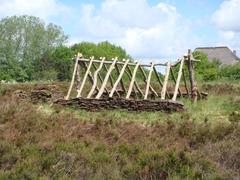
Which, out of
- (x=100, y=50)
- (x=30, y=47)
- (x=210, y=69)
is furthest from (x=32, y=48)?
(x=210, y=69)

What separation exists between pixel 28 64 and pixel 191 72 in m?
50.4

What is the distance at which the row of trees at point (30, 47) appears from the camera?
206 feet

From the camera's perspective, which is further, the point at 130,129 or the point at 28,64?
the point at 28,64

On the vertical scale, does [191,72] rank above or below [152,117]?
above

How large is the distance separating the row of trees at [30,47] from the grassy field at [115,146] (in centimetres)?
4664

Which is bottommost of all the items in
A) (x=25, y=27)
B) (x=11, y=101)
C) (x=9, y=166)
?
(x=9, y=166)

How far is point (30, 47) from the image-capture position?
229 ft

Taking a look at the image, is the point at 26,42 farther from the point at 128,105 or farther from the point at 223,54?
the point at 128,105

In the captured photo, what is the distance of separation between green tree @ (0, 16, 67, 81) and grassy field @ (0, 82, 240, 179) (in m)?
52.1

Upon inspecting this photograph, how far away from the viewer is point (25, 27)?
229 feet

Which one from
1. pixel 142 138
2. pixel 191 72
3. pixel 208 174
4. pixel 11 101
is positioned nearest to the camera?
pixel 208 174

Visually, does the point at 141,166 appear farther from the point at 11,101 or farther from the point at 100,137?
the point at 11,101

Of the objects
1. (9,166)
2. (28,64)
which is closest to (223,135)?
(9,166)

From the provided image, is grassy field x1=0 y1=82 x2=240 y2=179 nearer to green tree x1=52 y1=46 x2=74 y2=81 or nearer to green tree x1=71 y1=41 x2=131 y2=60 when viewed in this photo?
green tree x1=52 y1=46 x2=74 y2=81
